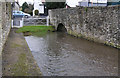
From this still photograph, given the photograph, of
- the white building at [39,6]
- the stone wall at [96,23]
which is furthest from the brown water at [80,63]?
the white building at [39,6]

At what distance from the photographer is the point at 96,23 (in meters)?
13.0

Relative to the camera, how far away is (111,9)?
11273 mm

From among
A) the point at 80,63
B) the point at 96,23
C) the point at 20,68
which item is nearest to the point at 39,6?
the point at 96,23

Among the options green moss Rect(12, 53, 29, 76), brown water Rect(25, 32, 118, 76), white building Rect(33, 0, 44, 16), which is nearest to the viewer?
green moss Rect(12, 53, 29, 76)

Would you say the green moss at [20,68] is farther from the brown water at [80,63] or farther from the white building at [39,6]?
the white building at [39,6]

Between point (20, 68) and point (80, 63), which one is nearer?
point (20, 68)

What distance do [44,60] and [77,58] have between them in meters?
1.70

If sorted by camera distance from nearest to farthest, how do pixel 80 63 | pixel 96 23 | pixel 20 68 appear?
1. pixel 20 68
2. pixel 80 63
3. pixel 96 23

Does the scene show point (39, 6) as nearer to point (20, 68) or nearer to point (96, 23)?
point (96, 23)

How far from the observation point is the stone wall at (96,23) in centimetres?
1104

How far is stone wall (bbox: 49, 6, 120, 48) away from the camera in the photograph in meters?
11.0

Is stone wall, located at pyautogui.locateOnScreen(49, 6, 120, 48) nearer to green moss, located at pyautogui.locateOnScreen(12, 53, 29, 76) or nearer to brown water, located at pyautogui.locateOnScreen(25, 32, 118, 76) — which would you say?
brown water, located at pyautogui.locateOnScreen(25, 32, 118, 76)

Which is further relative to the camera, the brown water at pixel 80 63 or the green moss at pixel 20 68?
the brown water at pixel 80 63

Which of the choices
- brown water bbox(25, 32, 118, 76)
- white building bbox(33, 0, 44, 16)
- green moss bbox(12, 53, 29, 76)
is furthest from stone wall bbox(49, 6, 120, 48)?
white building bbox(33, 0, 44, 16)
